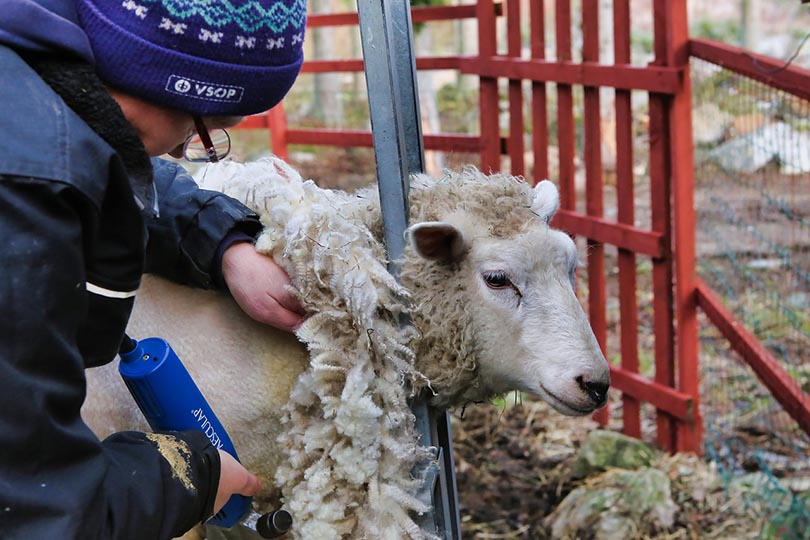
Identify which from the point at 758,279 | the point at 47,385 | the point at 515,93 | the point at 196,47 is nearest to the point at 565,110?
the point at 515,93

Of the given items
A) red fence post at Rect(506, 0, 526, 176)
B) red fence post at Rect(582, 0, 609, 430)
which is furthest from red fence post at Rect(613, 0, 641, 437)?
red fence post at Rect(506, 0, 526, 176)

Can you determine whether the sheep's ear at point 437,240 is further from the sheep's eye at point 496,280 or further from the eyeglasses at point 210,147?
the eyeglasses at point 210,147

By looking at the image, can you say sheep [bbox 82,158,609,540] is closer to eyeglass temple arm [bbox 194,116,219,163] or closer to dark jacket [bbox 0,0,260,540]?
eyeglass temple arm [bbox 194,116,219,163]

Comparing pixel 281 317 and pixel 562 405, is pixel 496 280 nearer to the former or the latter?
pixel 562 405

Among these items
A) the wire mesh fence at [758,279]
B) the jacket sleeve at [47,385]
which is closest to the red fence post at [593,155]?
the wire mesh fence at [758,279]

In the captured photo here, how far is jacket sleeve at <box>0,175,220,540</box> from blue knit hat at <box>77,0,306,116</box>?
Answer: 250 millimetres

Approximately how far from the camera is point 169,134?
1.64 m

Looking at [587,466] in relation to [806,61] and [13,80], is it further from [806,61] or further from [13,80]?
[806,61]

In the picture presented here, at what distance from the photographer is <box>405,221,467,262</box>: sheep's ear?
2.11 m

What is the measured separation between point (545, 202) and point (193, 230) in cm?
84

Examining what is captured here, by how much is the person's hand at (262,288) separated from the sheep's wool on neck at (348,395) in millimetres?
31

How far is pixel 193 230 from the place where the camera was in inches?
85.7

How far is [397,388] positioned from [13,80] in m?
1.06

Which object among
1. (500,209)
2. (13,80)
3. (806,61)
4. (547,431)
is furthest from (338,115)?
(13,80)
